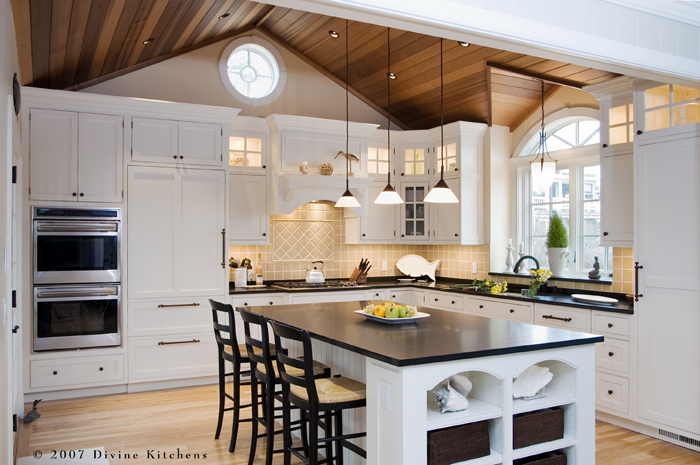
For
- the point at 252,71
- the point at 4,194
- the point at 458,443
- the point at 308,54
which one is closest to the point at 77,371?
the point at 4,194

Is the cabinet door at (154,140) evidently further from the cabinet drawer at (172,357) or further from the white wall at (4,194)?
the white wall at (4,194)

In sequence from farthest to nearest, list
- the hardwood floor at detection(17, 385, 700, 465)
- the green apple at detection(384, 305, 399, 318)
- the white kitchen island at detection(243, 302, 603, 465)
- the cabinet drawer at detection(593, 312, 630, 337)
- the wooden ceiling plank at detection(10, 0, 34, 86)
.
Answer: the cabinet drawer at detection(593, 312, 630, 337) → the hardwood floor at detection(17, 385, 700, 465) → the green apple at detection(384, 305, 399, 318) → the wooden ceiling plank at detection(10, 0, 34, 86) → the white kitchen island at detection(243, 302, 603, 465)

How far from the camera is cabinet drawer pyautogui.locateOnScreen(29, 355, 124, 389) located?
4707 mm

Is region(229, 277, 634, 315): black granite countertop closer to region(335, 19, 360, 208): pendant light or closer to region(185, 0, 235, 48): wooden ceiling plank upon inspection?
region(335, 19, 360, 208): pendant light

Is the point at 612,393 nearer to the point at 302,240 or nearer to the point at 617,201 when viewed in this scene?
the point at 617,201

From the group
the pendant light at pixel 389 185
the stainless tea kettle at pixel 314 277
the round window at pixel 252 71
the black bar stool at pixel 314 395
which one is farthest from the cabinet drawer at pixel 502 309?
the round window at pixel 252 71

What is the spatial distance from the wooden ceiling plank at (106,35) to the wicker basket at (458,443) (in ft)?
10.6

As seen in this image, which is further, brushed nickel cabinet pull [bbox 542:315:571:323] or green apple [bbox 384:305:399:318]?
brushed nickel cabinet pull [bbox 542:315:571:323]

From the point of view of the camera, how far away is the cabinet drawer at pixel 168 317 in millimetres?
5047

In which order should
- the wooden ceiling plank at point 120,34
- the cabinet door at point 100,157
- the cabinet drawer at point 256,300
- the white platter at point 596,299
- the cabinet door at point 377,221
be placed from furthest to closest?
the cabinet door at point 377,221 → the cabinet drawer at point 256,300 → the cabinet door at point 100,157 → the white platter at point 596,299 → the wooden ceiling plank at point 120,34

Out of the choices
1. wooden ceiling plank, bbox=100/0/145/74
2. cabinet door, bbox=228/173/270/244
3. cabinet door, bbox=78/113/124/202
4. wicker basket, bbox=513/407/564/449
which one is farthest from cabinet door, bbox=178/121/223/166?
wicker basket, bbox=513/407/564/449

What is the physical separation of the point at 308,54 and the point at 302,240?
2111mm

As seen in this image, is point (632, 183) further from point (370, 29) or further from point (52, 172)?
point (52, 172)

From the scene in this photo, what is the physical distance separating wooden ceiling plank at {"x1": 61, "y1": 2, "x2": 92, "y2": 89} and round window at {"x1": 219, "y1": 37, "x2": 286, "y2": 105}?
5.02 ft
